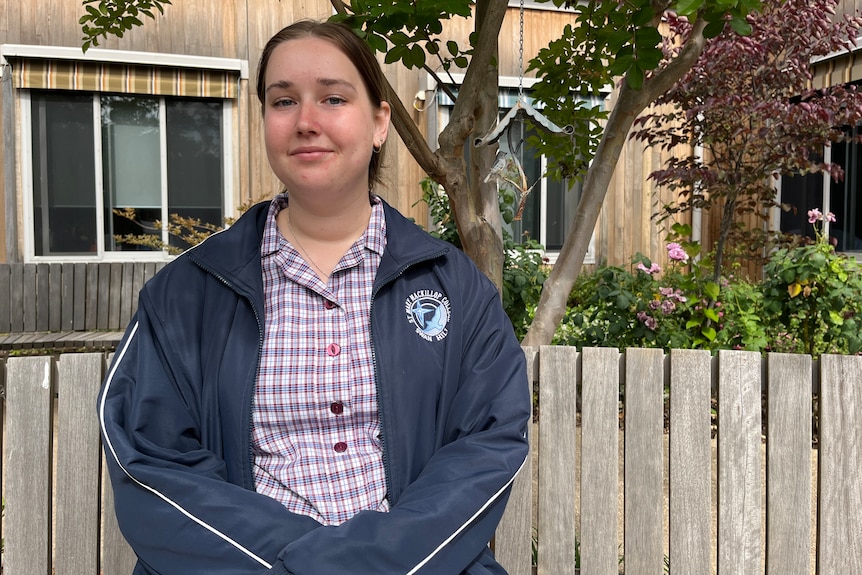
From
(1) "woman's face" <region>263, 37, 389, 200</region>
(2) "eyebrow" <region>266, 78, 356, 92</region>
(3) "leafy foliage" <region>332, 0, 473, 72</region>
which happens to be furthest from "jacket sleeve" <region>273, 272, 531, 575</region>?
(3) "leafy foliage" <region>332, 0, 473, 72</region>

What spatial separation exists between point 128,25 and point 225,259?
179 centimetres

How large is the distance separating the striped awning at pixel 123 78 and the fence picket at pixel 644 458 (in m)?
5.82

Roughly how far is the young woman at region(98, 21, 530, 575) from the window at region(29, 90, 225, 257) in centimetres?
574

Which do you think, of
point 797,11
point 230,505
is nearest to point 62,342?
point 230,505

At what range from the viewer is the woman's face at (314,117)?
4.56 ft

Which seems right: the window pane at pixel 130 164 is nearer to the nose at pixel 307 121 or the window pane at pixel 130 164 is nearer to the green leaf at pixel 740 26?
the nose at pixel 307 121

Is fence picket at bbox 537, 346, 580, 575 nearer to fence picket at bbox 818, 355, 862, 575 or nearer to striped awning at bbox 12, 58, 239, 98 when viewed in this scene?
fence picket at bbox 818, 355, 862, 575

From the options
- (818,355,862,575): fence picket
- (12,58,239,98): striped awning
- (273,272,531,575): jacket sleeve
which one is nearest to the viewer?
(273,272,531,575): jacket sleeve

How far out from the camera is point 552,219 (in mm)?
7895

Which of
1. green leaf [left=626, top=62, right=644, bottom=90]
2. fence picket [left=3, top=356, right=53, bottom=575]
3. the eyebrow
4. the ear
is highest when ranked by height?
green leaf [left=626, top=62, right=644, bottom=90]

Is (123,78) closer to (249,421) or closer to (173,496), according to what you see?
(249,421)

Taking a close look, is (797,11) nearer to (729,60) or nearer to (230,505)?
(729,60)

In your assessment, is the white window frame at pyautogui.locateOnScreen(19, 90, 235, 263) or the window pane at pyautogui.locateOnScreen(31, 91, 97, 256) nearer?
the white window frame at pyautogui.locateOnScreen(19, 90, 235, 263)

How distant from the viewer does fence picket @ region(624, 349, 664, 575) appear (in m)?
1.86
